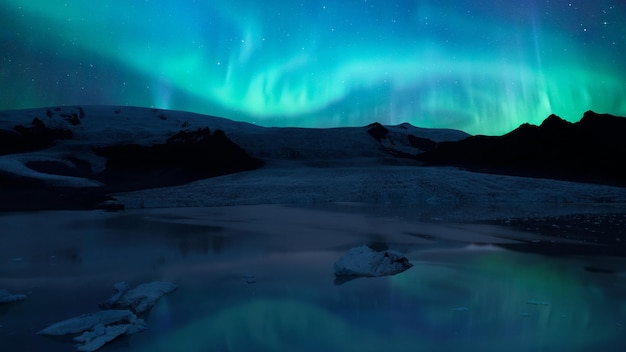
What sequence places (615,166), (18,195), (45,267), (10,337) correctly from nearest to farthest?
1. (10,337)
2. (45,267)
3. (18,195)
4. (615,166)

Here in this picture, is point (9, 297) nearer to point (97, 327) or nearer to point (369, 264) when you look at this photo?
point (97, 327)

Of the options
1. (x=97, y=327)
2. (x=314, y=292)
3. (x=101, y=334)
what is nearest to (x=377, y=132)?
(x=314, y=292)

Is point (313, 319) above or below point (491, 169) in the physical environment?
below

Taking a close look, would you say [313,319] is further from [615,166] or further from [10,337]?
[615,166]

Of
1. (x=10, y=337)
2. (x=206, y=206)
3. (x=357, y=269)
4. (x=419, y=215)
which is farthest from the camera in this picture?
(x=206, y=206)

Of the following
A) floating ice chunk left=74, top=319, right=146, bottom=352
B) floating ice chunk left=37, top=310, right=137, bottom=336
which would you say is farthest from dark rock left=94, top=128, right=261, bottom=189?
floating ice chunk left=74, top=319, right=146, bottom=352

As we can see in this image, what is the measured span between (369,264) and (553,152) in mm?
52218

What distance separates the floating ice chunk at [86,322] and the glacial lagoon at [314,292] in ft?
0.63

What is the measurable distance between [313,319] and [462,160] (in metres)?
56.9

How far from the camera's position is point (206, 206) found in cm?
2558

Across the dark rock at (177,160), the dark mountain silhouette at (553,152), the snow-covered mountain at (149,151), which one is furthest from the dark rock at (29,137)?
the dark mountain silhouette at (553,152)

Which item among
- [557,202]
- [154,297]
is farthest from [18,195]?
[557,202]

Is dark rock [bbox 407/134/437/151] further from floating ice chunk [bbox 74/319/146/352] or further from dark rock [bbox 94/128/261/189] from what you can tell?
floating ice chunk [bbox 74/319/146/352]

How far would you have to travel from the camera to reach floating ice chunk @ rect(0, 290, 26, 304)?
7027 millimetres
